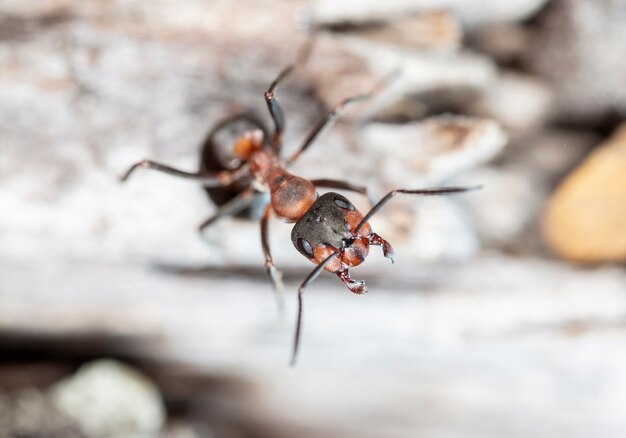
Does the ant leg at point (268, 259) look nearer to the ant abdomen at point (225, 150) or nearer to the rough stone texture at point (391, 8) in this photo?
the ant abdomen at point (225, 150)

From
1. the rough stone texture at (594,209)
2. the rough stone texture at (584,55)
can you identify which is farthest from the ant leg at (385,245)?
the rough stone texture at (584,55)

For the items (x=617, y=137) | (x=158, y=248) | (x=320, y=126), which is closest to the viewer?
(x=320, y=126)

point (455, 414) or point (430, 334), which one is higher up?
point (430, 334)

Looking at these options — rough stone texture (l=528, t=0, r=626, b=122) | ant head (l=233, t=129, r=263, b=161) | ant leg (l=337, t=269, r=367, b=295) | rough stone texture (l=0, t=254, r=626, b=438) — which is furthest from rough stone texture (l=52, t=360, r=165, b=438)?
rough stone texture (l=528, t=0, r=626, b=122)

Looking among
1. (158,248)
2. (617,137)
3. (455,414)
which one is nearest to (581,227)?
(617,137)

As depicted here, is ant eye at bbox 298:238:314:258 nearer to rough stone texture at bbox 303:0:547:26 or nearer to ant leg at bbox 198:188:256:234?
ant leg at bbox 198:188:256:234

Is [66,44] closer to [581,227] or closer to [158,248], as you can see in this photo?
[158,248]

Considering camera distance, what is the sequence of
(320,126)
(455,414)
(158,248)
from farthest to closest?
1. (455,414)
2. (158,248)
3. (320,126)
